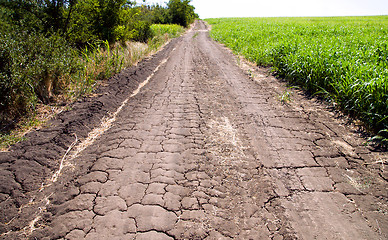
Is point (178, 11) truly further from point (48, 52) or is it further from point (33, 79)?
point (33, 79)

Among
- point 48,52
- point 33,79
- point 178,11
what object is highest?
point 178,11

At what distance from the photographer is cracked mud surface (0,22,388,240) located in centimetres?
192

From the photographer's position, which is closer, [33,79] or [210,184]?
[210,184]

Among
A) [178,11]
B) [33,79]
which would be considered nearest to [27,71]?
[33,79]

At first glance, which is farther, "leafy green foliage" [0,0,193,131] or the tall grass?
"leafy green foliage" [0,0,193,131]

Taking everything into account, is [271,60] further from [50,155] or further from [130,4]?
[50,155]

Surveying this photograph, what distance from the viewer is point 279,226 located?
193 centimetres

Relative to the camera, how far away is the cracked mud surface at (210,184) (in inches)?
75.4

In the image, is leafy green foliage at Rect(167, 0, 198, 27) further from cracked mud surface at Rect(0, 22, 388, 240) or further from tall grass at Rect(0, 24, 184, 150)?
cracked mud surface at Rect(0, 22, 388, 240)

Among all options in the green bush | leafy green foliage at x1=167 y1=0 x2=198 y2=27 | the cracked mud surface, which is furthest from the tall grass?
leafy green foliage at x1=167 y1=0 x2=198 y2=27

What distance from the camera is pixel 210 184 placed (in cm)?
241

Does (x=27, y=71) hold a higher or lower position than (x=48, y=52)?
lower

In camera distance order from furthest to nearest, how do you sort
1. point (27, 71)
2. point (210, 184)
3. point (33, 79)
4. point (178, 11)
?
point (178, 11)
point (33, 79)
point (27, 71)
point (210, 184)

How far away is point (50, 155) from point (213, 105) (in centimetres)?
299
